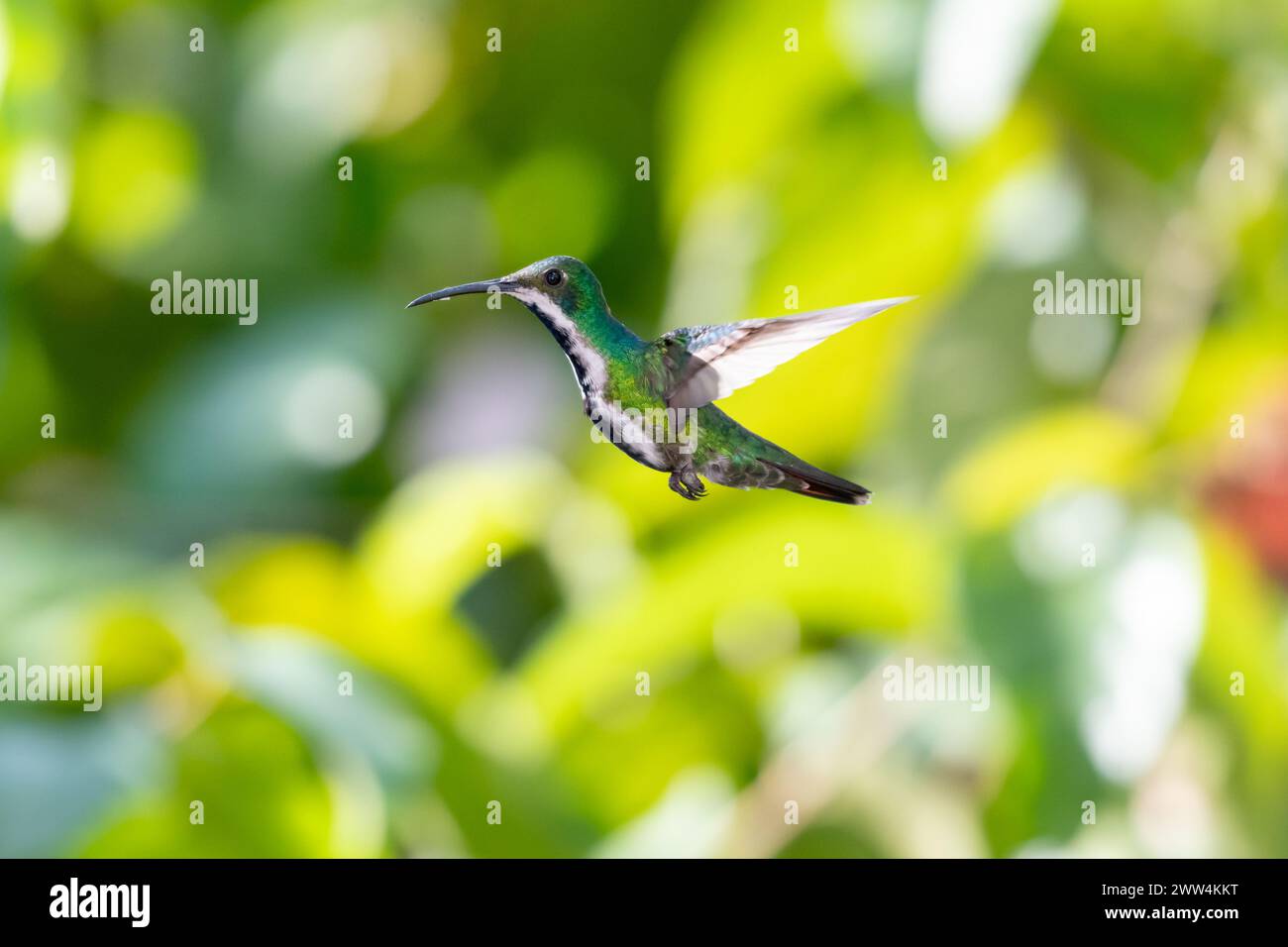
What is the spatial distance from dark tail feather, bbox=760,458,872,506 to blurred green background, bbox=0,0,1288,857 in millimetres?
317

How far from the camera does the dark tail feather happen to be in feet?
0.65

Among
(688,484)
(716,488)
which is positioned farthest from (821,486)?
(716,488)

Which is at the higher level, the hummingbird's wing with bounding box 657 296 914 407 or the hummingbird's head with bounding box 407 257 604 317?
the hummingbird's head with bounding box 407 257 604 317

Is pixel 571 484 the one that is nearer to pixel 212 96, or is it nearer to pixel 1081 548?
pixel 1081 548

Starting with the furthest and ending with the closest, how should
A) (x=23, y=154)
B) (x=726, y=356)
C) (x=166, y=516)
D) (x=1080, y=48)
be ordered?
(x=166, y=516), (x=1080, y=48), (x=23, y=154), (x=726, y=356)

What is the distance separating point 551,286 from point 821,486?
0.06 m

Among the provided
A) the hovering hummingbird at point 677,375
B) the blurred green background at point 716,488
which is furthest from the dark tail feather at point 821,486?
the blurred green background at point 716,488

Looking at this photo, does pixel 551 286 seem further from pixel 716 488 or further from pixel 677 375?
pixel 716 488

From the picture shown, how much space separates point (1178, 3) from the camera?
2.23 feet

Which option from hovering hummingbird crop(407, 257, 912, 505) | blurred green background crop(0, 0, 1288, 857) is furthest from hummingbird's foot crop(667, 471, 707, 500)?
blurred green background crop(0, 0, 1288, 857)

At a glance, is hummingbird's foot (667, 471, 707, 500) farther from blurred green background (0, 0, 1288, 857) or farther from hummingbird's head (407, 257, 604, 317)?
blurred green background (0, 0, 1288, 857)
